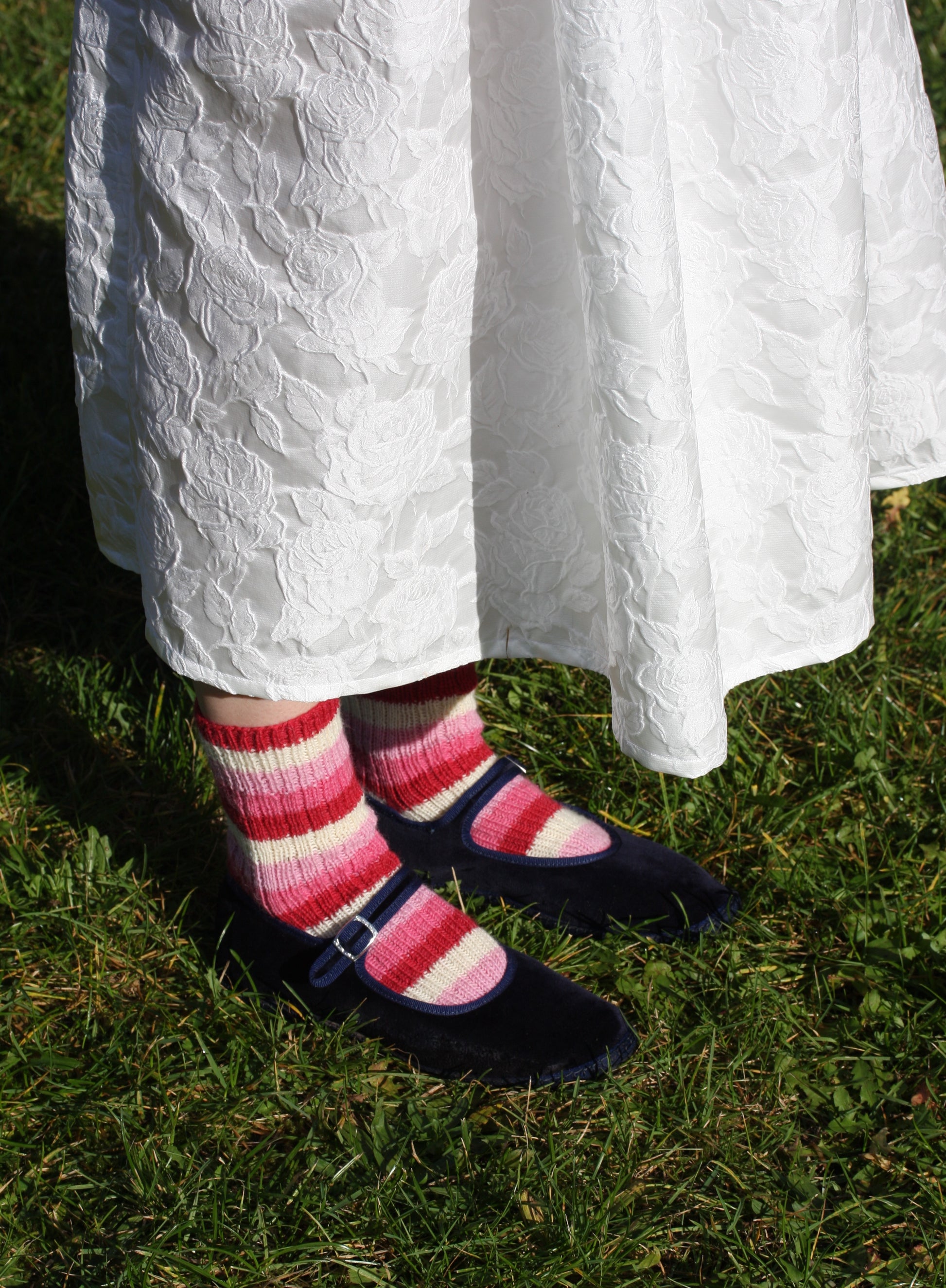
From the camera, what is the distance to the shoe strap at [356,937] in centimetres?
110

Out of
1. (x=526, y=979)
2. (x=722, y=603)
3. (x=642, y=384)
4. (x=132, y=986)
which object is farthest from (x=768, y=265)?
(x=132, y=986)

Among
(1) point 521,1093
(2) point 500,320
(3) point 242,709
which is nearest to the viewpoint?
(2) point 500,320

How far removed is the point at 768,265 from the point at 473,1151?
2.67ft

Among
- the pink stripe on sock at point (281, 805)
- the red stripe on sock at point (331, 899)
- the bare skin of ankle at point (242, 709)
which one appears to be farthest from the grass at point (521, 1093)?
the bare skin of ankle at point (242, 709)

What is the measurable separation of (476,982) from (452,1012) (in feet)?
0.13

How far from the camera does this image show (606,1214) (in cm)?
97

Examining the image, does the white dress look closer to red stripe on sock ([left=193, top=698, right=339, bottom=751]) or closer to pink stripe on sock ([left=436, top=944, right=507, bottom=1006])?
red stripe on sock ([left=193, top=698, right=339, bottom=751])

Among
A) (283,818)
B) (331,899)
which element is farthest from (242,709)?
(331,899)

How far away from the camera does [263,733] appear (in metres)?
1.01

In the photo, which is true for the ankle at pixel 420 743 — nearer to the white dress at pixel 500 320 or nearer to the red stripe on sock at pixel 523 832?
the red stripe on sock at pixel 523 832

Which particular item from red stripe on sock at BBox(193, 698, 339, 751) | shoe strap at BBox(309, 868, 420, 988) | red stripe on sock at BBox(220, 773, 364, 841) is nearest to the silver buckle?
shoe strap at BBox(309, 868, 420, 988)

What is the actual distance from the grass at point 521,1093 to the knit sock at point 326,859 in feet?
0.33

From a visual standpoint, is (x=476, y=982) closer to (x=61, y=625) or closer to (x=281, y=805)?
(x=281, y=805)

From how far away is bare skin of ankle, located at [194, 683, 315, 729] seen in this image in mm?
983
